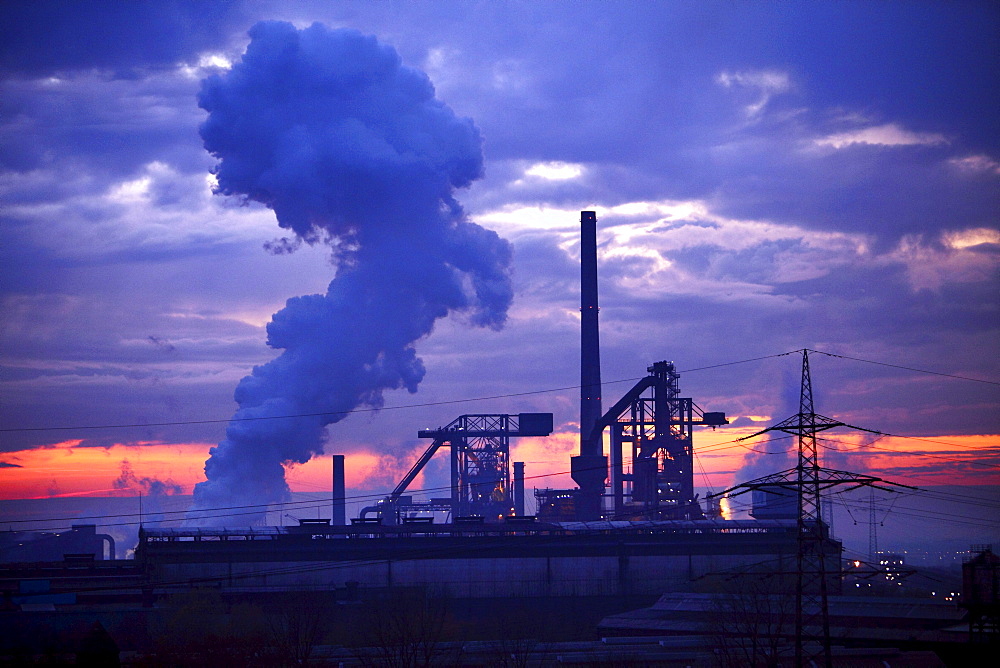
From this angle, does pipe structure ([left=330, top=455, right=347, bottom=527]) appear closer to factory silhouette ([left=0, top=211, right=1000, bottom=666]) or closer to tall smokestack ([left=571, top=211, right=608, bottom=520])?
factory silhouette ([left=0, top=211, right=1000, bottom=666])

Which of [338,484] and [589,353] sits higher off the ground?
[589,353]

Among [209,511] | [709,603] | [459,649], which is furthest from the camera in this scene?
[209,511]

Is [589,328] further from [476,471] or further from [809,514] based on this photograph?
[809,514]

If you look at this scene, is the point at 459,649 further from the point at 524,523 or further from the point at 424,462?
the point at 424,462

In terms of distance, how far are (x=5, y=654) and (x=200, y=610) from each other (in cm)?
836

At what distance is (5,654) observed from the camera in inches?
1237

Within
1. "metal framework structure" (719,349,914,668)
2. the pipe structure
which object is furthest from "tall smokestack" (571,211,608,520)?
"metal framework structure" (719,349,914,668)

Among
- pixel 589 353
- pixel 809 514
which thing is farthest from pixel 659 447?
pixel 809 514

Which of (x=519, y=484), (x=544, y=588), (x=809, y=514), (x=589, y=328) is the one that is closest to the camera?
(x=809, y=514)

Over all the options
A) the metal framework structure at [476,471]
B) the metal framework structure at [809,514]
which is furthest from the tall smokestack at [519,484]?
the metal framework structure at [809,514]

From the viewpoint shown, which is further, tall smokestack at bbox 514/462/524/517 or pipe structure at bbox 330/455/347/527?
tall smokestack at bbox 514/462/524/517

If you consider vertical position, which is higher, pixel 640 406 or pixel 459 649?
pixel 640 406

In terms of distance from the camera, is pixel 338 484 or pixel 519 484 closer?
pixel 338 484

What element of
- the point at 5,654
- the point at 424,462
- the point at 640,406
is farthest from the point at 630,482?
the point at 5,654
